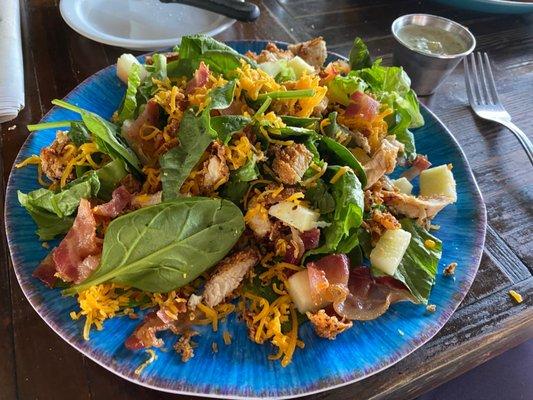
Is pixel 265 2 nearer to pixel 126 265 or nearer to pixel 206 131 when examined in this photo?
pixel 206 131

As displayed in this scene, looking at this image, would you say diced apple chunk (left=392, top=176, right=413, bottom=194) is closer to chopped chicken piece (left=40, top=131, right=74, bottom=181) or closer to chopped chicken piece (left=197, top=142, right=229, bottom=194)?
chopped chicken piece (left=197, top=142, right=229, bottom=194)

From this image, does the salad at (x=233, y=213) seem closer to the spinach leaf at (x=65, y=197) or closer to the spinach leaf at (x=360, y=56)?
the spinach leaf at (x=65, y=197)

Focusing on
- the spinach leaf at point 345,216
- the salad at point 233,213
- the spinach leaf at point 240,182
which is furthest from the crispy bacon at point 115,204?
the spinach leaf at point 345,216

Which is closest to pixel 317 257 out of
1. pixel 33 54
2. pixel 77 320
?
pixel 77 320

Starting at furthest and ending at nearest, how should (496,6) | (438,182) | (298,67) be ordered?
(496,6)
(298,67)
(438,182)

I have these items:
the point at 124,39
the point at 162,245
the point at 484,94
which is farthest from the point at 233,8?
the point at 162,245

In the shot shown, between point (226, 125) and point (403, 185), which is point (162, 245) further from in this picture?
point (403, 185)
